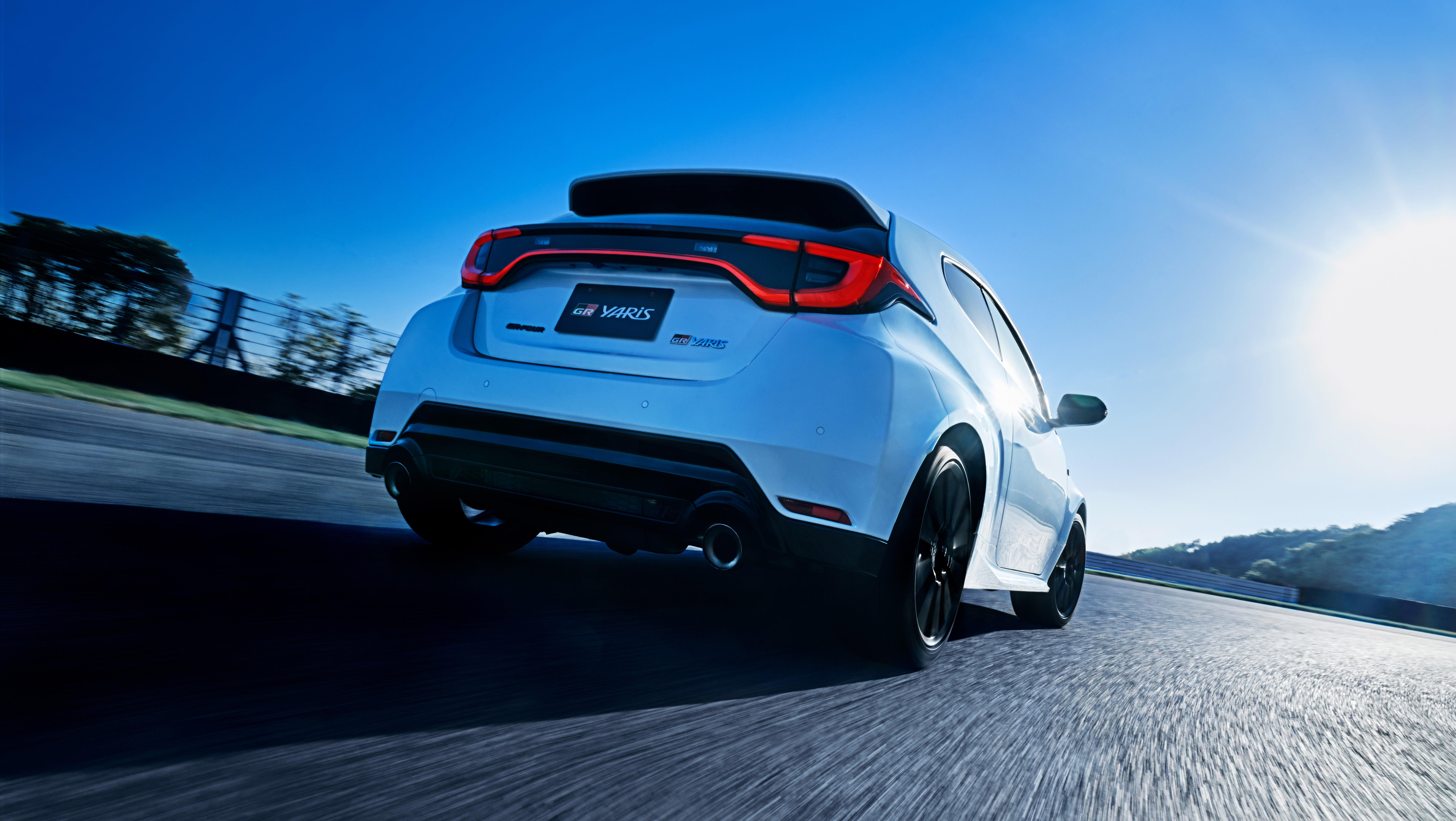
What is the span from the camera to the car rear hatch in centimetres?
313

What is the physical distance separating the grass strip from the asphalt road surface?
17575 mm

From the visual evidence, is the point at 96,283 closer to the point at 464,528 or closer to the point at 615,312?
the point at 464,528

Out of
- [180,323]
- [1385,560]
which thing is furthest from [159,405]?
[1385,560]

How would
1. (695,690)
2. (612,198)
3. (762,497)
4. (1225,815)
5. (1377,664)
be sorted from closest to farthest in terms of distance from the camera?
(1225,815)
(695,690)
(762,497)
(612,198)
(1377,664)

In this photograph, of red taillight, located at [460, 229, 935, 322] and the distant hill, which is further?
the distant hill

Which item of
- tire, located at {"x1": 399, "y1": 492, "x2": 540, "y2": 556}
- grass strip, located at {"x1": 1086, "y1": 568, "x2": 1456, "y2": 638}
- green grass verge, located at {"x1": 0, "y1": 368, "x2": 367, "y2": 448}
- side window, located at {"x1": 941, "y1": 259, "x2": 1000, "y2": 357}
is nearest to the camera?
side window, located at {"x1": 941, "y1": 259, "x2": 1000, "y2": 357}

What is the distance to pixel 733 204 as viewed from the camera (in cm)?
357

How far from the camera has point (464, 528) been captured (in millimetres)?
4566

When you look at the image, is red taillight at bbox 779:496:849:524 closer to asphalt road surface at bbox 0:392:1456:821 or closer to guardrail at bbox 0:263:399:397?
asphalt road surface at bbox 0:392:1456:821

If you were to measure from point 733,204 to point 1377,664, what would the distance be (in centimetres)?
607

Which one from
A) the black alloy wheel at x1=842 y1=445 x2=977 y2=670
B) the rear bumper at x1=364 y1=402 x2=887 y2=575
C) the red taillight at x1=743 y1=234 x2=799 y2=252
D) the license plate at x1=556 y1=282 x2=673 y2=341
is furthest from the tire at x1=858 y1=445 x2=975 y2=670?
the license plate at x1=556 y1=282 x2=673 y2=341

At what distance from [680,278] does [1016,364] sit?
239 cm

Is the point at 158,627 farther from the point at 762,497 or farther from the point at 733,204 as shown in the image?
the point at 733,204

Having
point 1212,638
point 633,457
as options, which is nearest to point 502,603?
point 633,457
